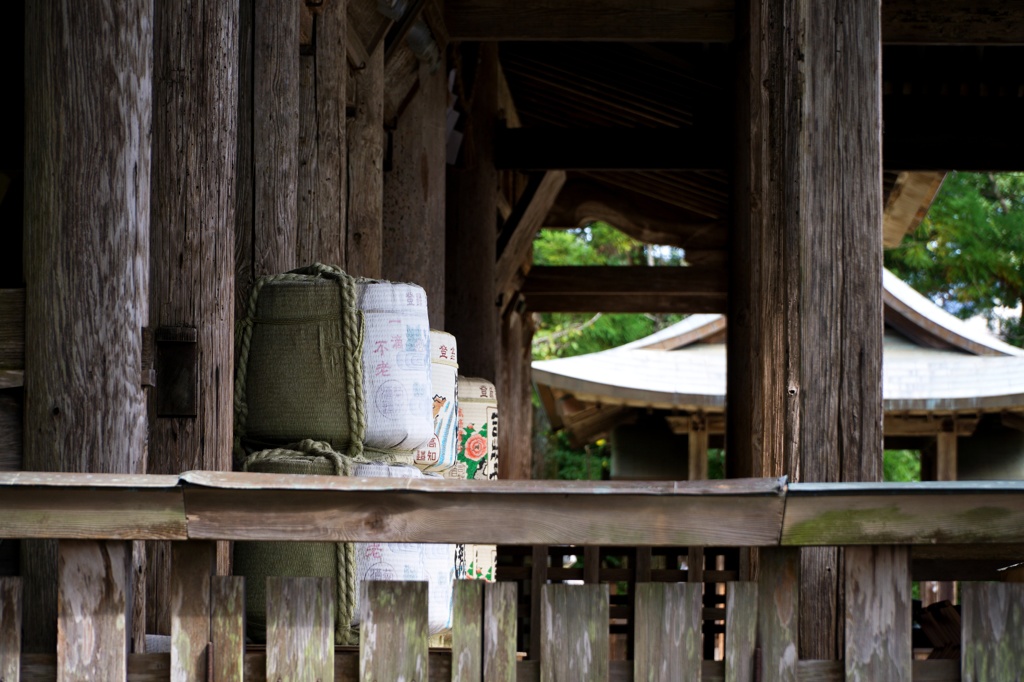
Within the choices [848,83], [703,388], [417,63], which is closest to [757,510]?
[848,83]

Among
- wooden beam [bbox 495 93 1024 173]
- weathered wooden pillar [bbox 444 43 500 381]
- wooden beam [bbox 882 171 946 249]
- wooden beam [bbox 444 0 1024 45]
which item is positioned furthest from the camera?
wooden beam [bbox 882 171 946 249]

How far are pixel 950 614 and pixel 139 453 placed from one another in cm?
271

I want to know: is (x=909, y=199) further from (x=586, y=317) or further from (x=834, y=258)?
(x=586, y=317)

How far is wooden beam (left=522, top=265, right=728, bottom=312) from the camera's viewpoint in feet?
37.2

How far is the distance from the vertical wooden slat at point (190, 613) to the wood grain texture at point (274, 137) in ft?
4.92

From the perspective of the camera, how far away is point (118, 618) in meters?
2.40

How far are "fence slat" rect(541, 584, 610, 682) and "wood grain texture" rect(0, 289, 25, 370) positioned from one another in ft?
4.24

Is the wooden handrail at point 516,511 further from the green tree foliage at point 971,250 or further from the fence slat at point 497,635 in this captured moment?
the green tree foliage at point 971,250

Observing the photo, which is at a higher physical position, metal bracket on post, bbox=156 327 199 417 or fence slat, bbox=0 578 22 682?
metal bracket on post, bbox=156 327 199 417

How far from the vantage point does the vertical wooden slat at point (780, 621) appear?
2.40m

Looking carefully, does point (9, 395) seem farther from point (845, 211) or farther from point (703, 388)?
point (703, 388)

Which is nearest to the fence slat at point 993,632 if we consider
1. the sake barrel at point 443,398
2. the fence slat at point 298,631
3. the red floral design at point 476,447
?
the fence slat at point 298,631

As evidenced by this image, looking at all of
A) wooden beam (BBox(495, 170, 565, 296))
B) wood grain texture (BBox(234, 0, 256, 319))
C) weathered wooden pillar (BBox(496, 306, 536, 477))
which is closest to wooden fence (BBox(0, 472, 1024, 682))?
wood grain texture (BBox(234, 0, 256, 319))

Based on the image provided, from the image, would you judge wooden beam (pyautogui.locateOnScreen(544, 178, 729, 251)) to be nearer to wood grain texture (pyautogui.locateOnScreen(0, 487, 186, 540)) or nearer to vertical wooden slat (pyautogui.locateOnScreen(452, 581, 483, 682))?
vertical wooden slat (pyautogui.locateOnScreen(452, 581, 483, 682))
